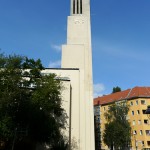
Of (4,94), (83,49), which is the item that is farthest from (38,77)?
(83,49)

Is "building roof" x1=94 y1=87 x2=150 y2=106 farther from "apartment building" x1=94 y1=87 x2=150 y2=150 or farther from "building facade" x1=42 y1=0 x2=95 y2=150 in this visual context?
"building facade" x1=42 y1=0 x2=95 y2=150

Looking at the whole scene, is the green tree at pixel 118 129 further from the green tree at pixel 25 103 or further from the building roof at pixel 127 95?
the green tree at pixel 25 103

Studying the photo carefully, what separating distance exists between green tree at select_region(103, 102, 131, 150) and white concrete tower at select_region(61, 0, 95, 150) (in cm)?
1735

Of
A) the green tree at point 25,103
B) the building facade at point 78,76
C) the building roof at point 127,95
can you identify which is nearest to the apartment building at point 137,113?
the building roof at point 127,95

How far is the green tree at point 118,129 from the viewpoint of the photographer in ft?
180

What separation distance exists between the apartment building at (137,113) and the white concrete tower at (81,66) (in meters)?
26.0

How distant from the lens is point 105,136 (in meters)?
58.5

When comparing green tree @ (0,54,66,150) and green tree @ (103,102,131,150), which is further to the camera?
green tree @ (103,102,131,150)

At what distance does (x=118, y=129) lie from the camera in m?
54.9

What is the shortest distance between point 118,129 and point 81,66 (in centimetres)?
1884

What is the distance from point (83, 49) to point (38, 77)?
17.0m

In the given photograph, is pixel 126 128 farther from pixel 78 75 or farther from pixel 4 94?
pixel 4 94

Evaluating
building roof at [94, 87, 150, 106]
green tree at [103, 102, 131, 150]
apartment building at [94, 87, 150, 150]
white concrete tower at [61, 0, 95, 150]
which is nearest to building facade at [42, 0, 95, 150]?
white concrete tower at [61, 0, 95, 150]

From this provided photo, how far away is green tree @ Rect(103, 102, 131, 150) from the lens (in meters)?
55.0
